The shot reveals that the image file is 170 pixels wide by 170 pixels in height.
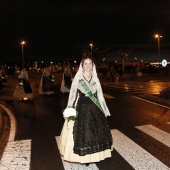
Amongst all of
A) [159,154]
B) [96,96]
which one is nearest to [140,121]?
[159,154]

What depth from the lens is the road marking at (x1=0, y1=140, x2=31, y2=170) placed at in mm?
5532

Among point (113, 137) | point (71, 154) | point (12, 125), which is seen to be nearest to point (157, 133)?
point (113, 137)

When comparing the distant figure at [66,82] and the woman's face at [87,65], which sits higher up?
the woman's face at [87,65]

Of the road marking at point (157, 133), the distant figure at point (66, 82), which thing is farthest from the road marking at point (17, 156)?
the distant figure at point (66, 82)

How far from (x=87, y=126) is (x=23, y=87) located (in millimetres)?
10974

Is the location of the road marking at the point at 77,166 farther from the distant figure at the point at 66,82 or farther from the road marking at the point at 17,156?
the distant figure at the point at 66,82

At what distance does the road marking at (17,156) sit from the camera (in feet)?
18.1

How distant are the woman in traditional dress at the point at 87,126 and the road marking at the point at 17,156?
0.90 m

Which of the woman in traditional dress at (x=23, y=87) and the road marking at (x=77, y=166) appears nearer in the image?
the road marking at (x=77, y=166)

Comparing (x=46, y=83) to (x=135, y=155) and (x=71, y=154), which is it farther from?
(x=71, y=154)

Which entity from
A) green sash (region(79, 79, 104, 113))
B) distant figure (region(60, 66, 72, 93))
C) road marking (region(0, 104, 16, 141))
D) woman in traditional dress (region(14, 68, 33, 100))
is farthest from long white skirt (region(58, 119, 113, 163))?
distant figure (region(60, 66, 72, 93))

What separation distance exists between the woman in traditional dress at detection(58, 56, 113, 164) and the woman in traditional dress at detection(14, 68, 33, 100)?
34.4 ft

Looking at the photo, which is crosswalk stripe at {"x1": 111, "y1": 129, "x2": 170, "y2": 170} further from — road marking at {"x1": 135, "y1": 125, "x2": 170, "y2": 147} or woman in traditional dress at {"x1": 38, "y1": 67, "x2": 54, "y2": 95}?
woman in traditional dress at {"x1": 38, "y1": 67, "x2": 54, "y2": 95}

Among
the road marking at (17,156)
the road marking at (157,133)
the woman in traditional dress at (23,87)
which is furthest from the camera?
the woman in traditional dress at (23,87)
